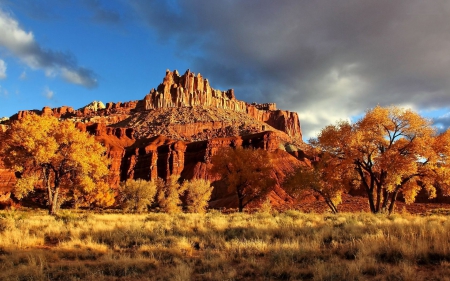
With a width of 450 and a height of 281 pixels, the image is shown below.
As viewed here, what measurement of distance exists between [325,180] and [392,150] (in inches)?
265

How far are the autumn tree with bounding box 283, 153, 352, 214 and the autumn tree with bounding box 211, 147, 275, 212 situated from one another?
19.9 ft

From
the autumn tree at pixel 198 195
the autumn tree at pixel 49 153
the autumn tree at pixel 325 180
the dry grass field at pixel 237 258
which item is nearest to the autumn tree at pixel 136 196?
the autumn tree at pixel 198 195

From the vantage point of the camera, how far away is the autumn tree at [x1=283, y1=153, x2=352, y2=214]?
26531mm

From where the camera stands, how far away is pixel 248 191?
125 feet

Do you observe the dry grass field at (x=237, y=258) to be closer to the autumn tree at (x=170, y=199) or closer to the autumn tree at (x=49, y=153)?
the autumn tree at (x=49, y=153)

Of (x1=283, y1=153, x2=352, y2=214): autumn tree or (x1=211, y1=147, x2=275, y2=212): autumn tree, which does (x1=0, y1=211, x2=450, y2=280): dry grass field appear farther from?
(x1=211, y1=147, x2=275, y2=212): autumn tree

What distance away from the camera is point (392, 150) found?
23.7 m

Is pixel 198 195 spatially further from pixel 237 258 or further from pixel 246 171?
pixel 237 258

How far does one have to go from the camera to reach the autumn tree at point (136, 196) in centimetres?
5094

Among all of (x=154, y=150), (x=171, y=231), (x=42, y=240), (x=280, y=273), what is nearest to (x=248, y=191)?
(x=171, y=231)

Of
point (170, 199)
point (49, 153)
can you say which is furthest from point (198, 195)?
point (49, 153)

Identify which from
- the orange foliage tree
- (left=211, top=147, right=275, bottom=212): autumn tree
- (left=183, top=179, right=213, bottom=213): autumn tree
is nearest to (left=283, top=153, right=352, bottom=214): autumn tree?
the orange foliage tree

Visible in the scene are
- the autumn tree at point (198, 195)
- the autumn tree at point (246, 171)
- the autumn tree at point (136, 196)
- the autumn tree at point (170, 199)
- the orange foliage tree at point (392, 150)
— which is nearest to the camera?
the orange foliage tree at point (392, 150)

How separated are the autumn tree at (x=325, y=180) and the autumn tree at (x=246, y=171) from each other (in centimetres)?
607
